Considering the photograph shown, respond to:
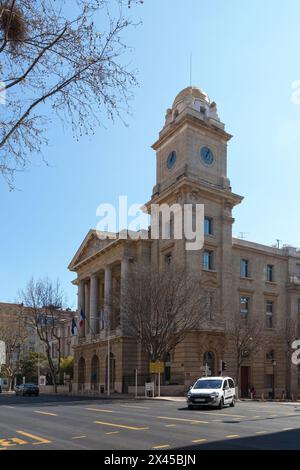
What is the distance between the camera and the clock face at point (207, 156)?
180 feet

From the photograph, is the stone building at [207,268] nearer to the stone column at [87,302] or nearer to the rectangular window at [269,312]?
the rectangular window at [269,312]

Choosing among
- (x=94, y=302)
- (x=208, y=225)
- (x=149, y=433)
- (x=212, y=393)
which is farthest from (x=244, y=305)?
(x=149, y=433)

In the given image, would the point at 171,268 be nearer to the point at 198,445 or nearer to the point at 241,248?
the point at 241,248

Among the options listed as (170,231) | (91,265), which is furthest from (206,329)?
(91,265)

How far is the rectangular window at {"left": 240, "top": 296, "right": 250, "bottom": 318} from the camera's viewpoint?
56616 mm

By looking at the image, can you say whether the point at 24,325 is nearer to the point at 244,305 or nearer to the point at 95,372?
→ the point at 95,372

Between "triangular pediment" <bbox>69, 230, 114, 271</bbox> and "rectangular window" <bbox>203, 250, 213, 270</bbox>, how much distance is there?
40.8ft

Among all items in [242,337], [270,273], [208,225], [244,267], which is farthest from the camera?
[270,273]

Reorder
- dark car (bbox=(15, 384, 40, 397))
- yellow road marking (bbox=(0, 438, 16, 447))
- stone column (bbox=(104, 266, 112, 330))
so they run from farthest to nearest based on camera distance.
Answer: dark car (bbox=(15, 384, 40, 397)) → stone column (bbox=(104, 266, 112, 330)) → yellow road marking (bbox=(0, 438, 16, 447))

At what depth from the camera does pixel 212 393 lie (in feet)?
83.6

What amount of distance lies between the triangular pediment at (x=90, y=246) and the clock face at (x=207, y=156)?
13851mm

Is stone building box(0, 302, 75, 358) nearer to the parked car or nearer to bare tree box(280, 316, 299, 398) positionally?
bare tree box(280, 316, 299, 398)

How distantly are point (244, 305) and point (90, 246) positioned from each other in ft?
70.4

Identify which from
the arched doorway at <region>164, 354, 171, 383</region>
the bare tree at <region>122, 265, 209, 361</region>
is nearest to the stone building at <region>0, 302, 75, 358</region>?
the arched doorway at <region>164, 354, 171, 383</region>
